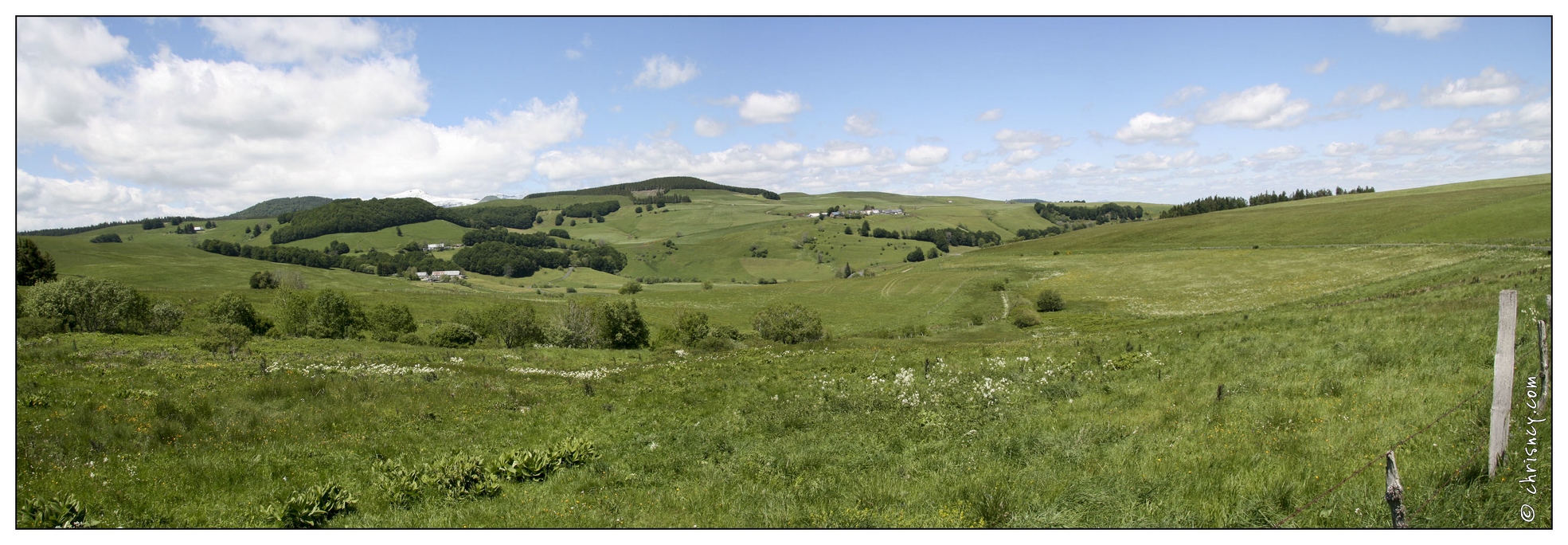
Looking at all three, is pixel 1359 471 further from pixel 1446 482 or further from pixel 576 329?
pixel 576 329

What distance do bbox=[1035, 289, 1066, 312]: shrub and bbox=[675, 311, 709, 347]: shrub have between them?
4540cm

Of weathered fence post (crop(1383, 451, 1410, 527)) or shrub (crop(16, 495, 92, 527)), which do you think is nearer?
weathered fence post (crop(1383, 451, 1410, 527))

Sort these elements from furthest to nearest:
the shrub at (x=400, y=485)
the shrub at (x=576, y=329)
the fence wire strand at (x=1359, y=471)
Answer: the shrub at (x=576, y=329)
the shrub at (x=400, y=485)
the fence wire strand at (x=1359, y=471)

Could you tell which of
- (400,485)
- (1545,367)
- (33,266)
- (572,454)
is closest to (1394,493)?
(1545,367)

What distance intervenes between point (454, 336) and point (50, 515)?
54.3 metres

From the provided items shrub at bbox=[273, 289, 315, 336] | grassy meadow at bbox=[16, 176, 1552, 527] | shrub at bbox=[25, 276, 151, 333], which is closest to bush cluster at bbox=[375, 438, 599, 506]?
grassy meadow at bbox=[16, 176, 1552, 527]

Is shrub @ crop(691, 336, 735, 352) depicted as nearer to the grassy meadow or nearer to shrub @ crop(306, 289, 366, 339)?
the grassy meadow

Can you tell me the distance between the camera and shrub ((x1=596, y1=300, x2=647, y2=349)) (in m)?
65.5

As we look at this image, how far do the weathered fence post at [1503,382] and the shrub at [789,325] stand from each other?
2357 inches

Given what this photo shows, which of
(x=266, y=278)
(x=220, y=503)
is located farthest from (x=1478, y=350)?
(x=266, y=278)

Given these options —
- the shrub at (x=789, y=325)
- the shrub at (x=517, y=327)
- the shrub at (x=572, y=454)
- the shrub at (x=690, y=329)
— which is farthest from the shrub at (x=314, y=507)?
the shrub at (x=789, y=325)

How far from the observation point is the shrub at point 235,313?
65.1 metres

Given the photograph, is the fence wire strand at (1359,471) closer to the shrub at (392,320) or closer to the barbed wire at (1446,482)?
the barbed wire at (1446,482)

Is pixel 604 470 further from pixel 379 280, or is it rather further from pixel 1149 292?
pixel 379 280
